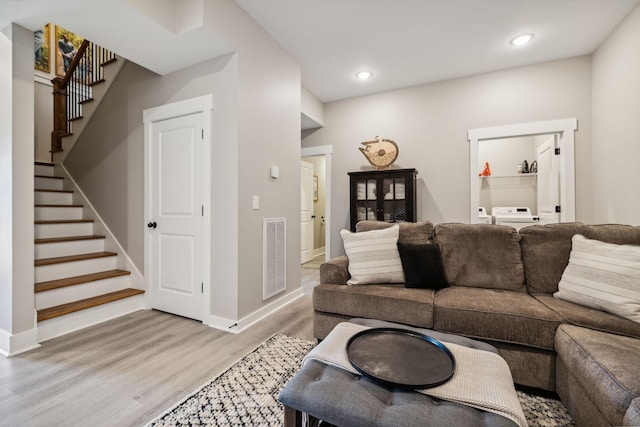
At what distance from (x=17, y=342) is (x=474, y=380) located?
292cm

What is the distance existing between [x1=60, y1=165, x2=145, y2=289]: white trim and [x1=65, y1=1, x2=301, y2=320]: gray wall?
0.07 meters

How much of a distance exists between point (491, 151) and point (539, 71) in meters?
2.05

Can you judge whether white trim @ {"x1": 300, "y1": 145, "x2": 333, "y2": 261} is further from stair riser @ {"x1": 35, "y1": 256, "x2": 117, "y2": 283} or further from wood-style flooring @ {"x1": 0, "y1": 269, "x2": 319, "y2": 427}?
stair riser @ {"x1": 35, "y1": 256, "x2": 117, "y2": 283}

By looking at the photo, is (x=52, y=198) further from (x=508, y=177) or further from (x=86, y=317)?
(x=508, y=177)

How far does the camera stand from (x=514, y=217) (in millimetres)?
4609

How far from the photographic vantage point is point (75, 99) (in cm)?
421

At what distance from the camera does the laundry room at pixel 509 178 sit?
16.1 ft

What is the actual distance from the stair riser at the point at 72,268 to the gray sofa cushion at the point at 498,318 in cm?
330

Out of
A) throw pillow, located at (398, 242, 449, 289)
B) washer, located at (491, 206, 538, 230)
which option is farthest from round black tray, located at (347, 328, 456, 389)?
washer, located at (491, 206, 538, 230)

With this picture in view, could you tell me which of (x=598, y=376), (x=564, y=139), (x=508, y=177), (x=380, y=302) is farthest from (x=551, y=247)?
(x=508, y=177)

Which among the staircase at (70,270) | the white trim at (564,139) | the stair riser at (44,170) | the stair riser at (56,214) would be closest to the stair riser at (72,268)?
the staircase at (70,270)

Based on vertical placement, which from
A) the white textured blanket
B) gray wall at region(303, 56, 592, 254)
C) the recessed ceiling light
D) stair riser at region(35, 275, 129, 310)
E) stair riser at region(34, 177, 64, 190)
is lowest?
stair riser at region(35, 275, 129, 310)

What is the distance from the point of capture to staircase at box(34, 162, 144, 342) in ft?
7.82

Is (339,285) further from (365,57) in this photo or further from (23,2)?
(23,2)
